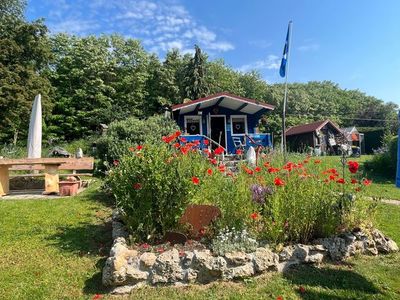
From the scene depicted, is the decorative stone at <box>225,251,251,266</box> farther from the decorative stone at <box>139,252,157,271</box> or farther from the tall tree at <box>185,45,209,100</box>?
the tall tree at <box>185,45,209,100</box>

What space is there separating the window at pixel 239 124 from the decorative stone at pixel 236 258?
14.2m

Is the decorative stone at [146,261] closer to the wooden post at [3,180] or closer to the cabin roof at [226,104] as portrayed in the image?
the wooden post at [3,180]

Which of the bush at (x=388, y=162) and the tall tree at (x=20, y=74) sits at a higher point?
the tall tree at (x=20, y=74)

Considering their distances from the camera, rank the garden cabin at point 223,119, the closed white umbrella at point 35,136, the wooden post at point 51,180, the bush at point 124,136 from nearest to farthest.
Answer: the wooden post at point 51,180
the bush at point 124,136
the closed white umbrella at point 35,136
the garden cabin at point 223,119

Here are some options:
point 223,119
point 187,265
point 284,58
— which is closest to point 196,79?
point 223,119

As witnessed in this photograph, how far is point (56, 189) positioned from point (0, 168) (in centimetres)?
124

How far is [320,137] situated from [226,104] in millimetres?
15090

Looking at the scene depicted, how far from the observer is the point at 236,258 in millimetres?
3414

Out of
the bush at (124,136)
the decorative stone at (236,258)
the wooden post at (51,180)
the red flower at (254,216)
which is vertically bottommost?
the decorative stone at (236,258)

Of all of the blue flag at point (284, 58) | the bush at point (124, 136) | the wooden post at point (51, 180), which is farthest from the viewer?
the blue flag at point (284, 58)

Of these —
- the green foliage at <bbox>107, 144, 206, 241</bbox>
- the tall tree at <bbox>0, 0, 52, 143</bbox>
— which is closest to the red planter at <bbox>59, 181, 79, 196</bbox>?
the green foliage at <bbox>107, 144, 206, 241</bbox>

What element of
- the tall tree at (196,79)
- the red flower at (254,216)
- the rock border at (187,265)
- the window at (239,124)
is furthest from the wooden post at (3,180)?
the tall tree at (196,79)

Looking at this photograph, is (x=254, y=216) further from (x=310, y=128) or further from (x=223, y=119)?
(x=310, y=128)

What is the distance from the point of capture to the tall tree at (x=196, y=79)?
89.9ft
